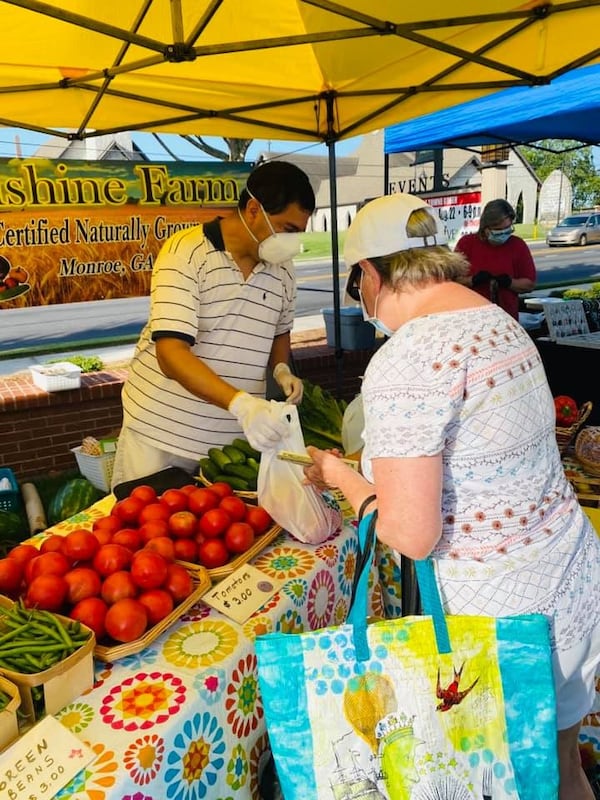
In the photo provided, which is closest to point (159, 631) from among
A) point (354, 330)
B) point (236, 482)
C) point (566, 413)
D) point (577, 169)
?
point (236, 482)

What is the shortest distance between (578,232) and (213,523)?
3107 centimetres

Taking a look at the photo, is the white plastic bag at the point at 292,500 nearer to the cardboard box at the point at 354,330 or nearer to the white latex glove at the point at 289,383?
the white latex glove at the point at 289,383

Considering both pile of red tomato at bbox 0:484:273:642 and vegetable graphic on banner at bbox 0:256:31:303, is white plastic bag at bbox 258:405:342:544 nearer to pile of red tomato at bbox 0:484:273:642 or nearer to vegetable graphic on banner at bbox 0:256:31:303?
pile of red tomato at bbox 0:484:273:642

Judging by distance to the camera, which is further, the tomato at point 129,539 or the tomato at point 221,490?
the tomato at point 221,490

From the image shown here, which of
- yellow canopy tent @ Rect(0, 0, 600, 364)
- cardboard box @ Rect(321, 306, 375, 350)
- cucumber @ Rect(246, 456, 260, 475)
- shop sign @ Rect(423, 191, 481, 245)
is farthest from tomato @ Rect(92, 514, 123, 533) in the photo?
shop sign @ Rect(423, 191, 481, 245)

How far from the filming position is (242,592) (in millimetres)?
1770

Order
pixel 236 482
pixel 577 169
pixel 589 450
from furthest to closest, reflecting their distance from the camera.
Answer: pixel 577 169 < pixel 589 450 < pixel 236 482

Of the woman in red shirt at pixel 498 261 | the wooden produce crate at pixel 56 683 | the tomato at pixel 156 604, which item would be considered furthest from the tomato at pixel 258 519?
the woman in red shirt at pixel 498 261

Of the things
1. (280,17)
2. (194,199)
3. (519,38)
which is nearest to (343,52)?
(280,17)

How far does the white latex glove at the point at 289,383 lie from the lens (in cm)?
295

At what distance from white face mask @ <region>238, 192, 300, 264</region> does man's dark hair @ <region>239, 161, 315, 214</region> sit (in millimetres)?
43

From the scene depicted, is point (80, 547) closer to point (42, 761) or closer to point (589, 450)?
point (42, 761)

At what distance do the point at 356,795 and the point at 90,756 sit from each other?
0.56 m

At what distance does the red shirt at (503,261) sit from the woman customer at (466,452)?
4.52 meters
